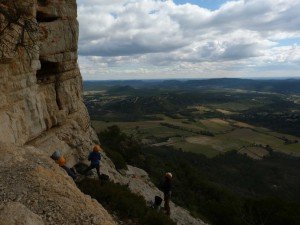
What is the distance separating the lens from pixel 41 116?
68.0 feet

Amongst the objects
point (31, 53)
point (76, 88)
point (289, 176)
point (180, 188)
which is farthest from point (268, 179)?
point (31, 53)

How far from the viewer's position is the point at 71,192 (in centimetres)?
1198

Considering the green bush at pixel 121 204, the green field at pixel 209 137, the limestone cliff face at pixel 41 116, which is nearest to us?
the limestone cliff face at pixel 41 116

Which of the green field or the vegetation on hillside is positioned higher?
the vegetation on hillside

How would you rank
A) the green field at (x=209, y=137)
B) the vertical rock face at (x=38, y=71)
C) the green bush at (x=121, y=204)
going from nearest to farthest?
the green bush at (x=121, y=204) < the vertical rock face at (x=38, y=71) < the green field at (x=209, y=137)

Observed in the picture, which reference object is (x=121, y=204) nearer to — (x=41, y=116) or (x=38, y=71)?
(x=41, y=116)

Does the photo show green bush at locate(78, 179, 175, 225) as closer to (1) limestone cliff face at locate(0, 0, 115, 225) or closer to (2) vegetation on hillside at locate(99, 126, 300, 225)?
(1) limestone cliff face at locate(0, 0, 115, 225)

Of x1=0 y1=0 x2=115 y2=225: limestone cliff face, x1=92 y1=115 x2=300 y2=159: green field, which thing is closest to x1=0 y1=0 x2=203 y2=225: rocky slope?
x1=0 y1=0 x2=115 y2=225: limestone cliff face

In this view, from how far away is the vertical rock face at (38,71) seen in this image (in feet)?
56.3

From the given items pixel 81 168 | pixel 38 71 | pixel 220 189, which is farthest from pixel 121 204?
pixel 220 189

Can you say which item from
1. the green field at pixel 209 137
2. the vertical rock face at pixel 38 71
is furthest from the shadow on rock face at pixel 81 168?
the green field at pixel 209 137

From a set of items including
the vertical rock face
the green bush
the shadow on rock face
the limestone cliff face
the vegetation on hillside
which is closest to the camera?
the limestone cliff face

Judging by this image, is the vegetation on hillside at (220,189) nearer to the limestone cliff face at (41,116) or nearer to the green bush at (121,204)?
the limestone cliff face at (41,116)

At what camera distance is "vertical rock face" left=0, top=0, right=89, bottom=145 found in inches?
675
